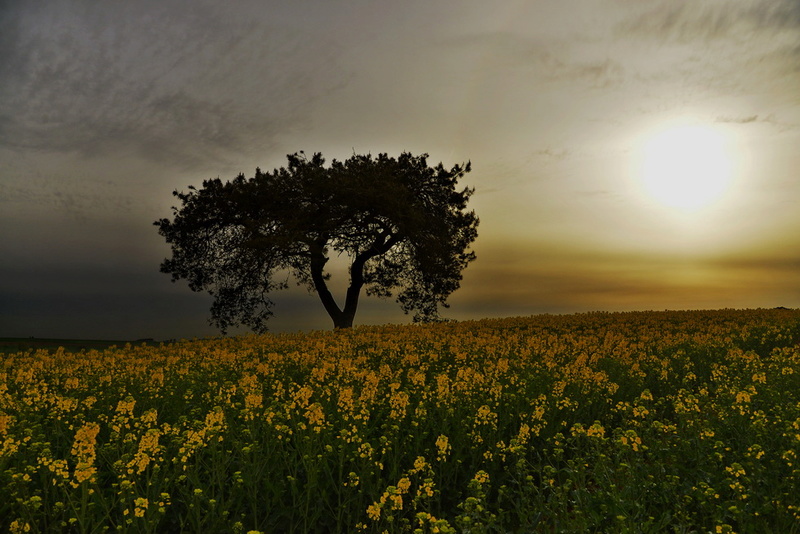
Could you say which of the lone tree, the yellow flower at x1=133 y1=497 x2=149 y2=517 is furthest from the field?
the lone tree

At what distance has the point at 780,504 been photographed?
18.9ft

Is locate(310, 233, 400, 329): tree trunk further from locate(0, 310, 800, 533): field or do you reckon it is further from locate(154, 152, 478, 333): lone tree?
locate(0, 310, 800, 533): field

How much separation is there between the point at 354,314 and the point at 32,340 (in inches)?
602

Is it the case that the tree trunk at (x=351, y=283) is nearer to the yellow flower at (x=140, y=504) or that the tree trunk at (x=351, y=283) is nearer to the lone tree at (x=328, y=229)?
the lone tree at (x=328, y=229)

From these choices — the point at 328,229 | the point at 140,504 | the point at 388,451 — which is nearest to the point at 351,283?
the point at 328,229

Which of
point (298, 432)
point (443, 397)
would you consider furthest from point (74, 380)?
point (443, 397)

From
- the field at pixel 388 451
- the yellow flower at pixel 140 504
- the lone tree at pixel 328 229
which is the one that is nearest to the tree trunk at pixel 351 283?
the lone tree at pixel 328 229

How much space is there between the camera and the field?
549 centimetres

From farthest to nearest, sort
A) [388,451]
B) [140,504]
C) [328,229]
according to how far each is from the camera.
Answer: [328,229] < [388,451] < [140,504]

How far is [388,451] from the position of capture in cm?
709

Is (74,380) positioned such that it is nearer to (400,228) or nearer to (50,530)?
(50,530)

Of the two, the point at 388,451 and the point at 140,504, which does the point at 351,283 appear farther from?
the point at 140,504

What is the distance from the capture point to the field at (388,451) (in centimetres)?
549

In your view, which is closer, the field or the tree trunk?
the field
